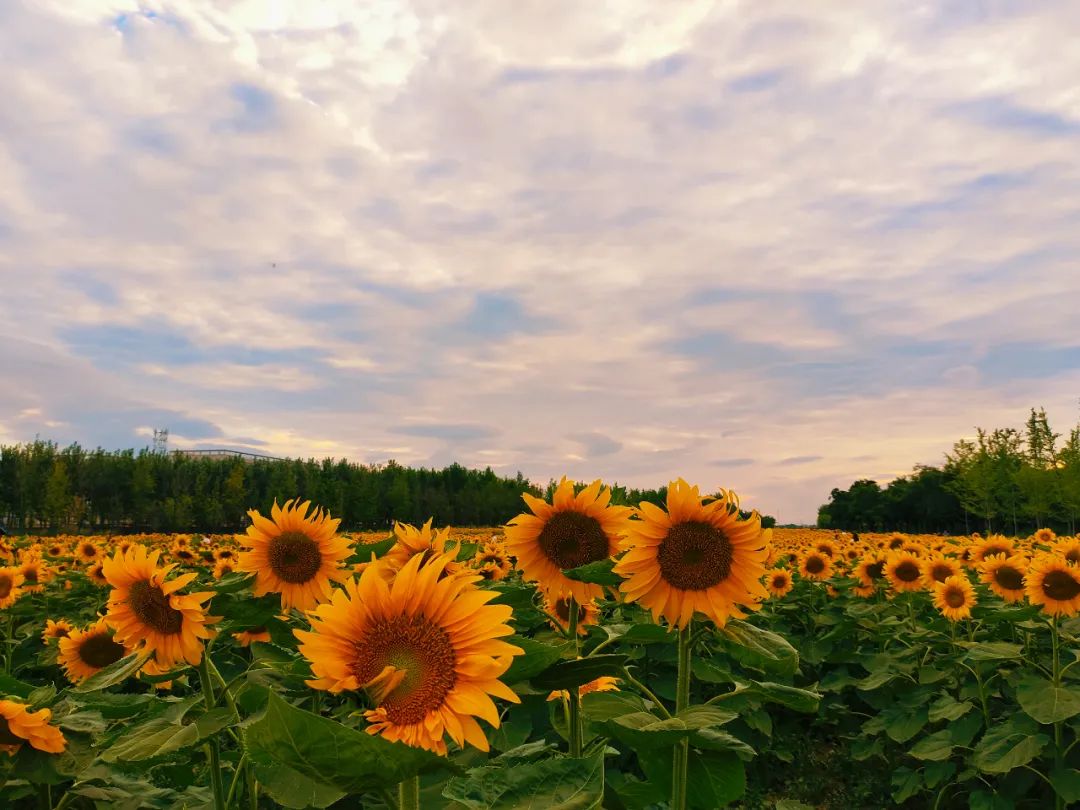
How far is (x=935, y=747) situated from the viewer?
7012mm

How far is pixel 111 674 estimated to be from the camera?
2.60 m

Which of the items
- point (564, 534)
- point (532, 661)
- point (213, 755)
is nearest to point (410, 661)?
point (532, 661)

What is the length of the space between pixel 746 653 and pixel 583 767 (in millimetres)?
1268

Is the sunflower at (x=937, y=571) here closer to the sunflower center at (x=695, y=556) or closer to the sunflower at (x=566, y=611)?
the sunflower at (x=566, y=611)

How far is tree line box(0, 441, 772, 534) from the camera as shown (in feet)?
196

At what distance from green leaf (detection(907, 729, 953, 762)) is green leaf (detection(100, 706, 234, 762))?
6530mm

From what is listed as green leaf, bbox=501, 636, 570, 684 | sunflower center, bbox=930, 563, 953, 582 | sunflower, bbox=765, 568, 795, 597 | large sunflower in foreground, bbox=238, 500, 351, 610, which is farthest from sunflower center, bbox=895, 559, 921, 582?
green leaf, bbox=501, 636, 570, 684

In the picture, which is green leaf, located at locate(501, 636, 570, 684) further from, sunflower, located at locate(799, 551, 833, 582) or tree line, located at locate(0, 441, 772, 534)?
tree line, located at locate(0, 441, 772, 534)

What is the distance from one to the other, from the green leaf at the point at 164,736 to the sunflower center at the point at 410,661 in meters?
0.93

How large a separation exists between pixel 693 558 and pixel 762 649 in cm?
58

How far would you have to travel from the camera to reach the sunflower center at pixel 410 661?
1.55m

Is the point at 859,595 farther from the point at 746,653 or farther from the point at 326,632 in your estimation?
the point at 326,632

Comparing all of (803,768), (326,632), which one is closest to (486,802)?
(326,632)

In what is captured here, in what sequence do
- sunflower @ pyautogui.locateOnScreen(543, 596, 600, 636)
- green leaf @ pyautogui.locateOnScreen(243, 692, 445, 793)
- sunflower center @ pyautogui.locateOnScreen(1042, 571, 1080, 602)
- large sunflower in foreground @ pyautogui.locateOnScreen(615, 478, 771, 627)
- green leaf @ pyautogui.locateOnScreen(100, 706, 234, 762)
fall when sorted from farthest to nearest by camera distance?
sunflower center @ pyautogui.locateOnScreen(1042, 571, 1080, 602) < sunflower @ pyautogui.locateOnScreen(543, 596, 600, 636) < large sunflower in foreground @ pyautogui.locateOnScreen(615, 478, 771, 627) < green leaf @ pyautogui.locateOnScreen(100, 706, 234, 762) < green leaf @ pyautogui.locateOnScreen(243, 692, 445, 793)
